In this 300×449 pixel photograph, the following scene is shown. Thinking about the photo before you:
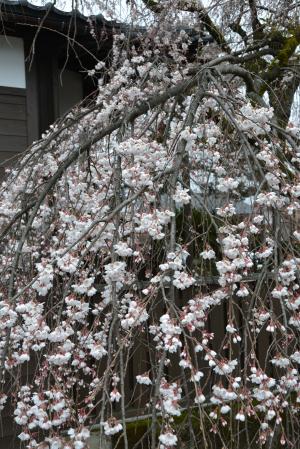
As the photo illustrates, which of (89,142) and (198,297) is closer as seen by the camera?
(198,297)

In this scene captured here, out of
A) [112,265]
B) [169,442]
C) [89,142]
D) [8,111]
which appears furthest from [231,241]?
[8,111]

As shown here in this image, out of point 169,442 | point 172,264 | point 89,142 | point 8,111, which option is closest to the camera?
point 169,442

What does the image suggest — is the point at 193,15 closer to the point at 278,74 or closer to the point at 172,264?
the point at 278,74

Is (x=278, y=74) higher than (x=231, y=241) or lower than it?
higher

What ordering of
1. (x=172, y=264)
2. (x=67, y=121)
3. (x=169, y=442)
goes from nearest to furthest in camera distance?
(x=169, y=442) < (x=172, y=264) < (x=67, y=121)

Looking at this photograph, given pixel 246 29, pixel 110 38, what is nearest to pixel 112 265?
pixel 110 38

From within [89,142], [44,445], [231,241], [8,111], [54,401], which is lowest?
[44,445]

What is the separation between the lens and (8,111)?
4.67 meters

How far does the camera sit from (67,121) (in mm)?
3611

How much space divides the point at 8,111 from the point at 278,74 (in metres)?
2.04

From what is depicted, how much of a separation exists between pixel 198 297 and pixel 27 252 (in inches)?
52.8

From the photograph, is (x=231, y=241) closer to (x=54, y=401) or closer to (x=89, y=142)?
(x=54, y=401)

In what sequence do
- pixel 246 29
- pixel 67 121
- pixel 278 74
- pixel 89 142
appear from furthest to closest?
pixel 246 29 < pixel 278 74 < pixel 67 121 < pixel 89 142

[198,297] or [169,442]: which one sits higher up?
[198,297]
